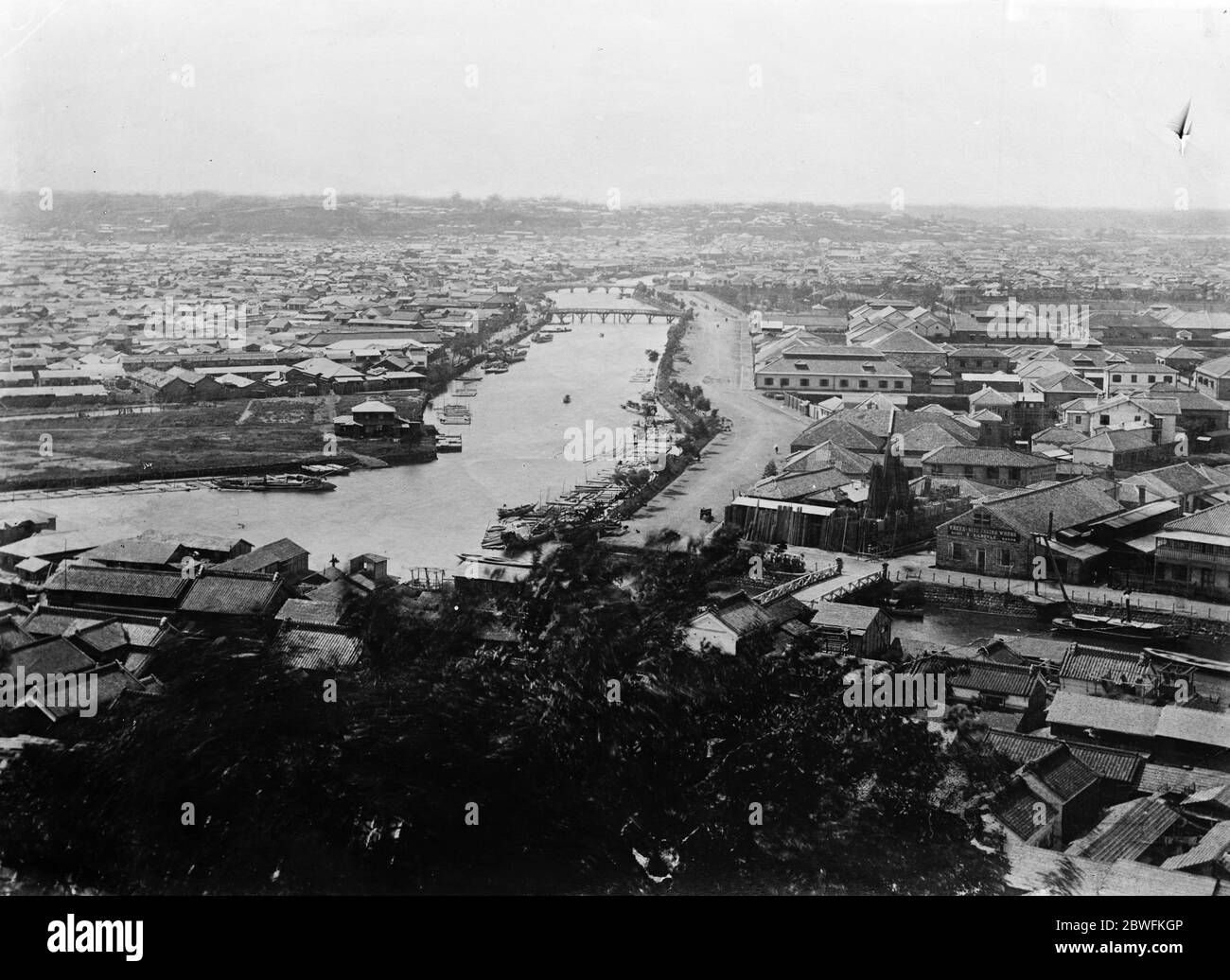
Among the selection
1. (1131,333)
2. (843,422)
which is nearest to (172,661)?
(843,422)

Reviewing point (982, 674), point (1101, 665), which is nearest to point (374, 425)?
point (982, 674)

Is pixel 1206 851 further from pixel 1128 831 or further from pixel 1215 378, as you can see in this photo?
pixel 1215 378

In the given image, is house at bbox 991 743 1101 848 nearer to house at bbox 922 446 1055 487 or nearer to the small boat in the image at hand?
the small boat

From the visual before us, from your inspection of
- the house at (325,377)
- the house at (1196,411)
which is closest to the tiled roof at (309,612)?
the house at (325,377)

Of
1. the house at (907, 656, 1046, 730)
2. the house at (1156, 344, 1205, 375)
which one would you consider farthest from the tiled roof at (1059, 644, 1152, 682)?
the house at (1156, 344, 1205, 375)
